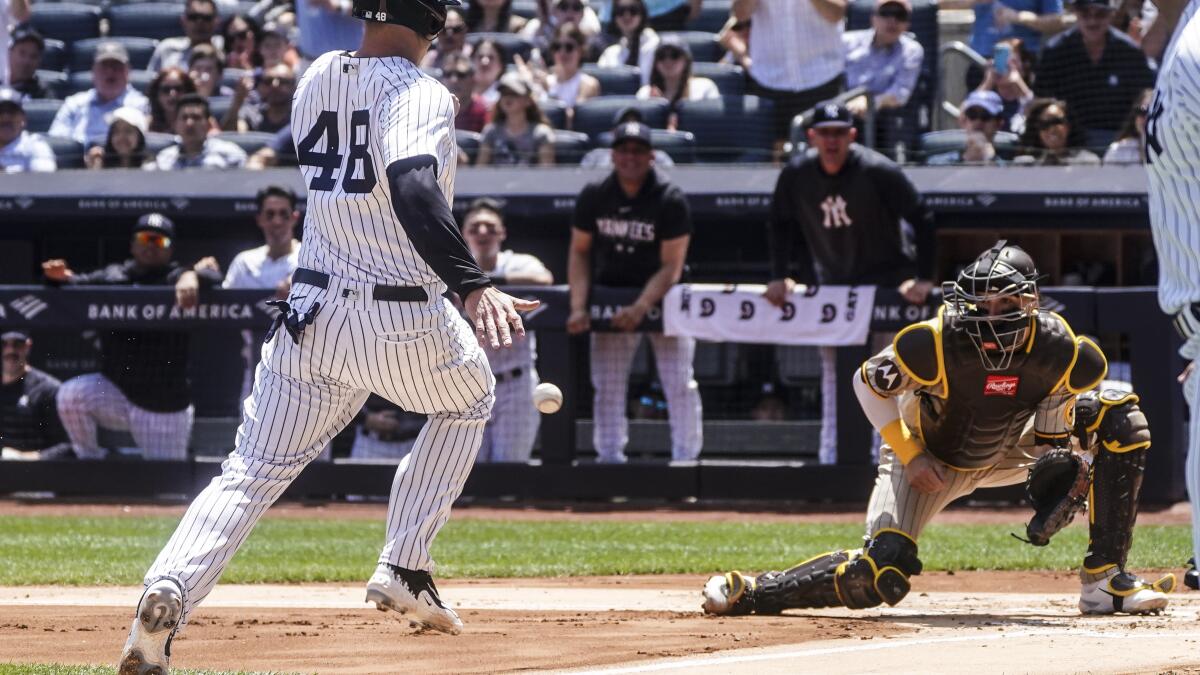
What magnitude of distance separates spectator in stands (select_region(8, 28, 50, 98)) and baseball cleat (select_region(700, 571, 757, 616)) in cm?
914

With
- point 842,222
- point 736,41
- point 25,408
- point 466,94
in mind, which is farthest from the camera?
point 736,41

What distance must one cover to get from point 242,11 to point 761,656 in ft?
35.9

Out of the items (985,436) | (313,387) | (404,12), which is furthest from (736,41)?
(313,387)

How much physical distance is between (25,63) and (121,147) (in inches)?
84.4

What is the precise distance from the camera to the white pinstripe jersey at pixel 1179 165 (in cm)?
309

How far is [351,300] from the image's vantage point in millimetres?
3975

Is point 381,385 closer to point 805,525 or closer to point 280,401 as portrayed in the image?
point 280,401

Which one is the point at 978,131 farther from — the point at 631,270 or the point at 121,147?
the point at 121,147

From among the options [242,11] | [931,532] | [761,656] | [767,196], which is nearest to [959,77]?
[767,196]

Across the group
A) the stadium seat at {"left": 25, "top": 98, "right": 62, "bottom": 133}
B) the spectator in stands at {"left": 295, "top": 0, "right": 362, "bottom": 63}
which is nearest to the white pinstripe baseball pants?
the spectator in stands at {"left": 295, "top": 0, "right": 362, "bottom": 63}

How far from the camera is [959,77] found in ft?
38.3

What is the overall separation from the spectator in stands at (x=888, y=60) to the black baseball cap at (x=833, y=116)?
5.62 ft

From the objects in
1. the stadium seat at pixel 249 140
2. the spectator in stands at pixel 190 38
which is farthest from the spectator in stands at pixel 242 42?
the stadium seat at pixel 249 140

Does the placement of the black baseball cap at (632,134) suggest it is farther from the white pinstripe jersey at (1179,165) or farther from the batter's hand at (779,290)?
the white pinstripe jersey at (1179,165)
